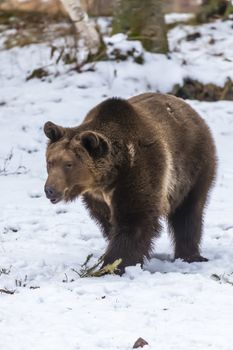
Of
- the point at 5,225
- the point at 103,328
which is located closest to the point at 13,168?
the point at 5,225

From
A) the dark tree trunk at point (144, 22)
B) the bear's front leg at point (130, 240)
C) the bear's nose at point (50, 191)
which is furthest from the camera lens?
the dark tree trunk at point (144, 22)

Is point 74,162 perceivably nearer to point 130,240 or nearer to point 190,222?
point 130,240

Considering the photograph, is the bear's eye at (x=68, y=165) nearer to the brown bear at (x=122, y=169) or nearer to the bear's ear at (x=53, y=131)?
the brown bear at (x=122, y=169)

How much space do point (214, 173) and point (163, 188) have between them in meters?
1.06

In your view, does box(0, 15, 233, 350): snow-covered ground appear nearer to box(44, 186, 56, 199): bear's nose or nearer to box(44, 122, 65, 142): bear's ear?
box(44, 186, 56, 199): bear's nose

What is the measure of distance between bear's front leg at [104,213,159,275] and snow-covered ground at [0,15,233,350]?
0.52 feet

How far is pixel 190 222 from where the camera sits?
751 centimetres

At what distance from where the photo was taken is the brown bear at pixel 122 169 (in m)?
6.36

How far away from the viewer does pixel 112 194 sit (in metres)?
6.52

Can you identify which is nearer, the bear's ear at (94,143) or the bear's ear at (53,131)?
the bear's ear at (94,143)

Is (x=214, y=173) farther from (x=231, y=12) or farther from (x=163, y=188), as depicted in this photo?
(x=231, y=12)

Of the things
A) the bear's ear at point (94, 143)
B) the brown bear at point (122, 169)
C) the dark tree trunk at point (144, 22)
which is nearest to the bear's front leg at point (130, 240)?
the brown bear at point (122, 169)

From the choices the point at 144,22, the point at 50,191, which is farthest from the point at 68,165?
the point at 144,22

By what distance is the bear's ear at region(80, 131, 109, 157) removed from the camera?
6.27 meters
